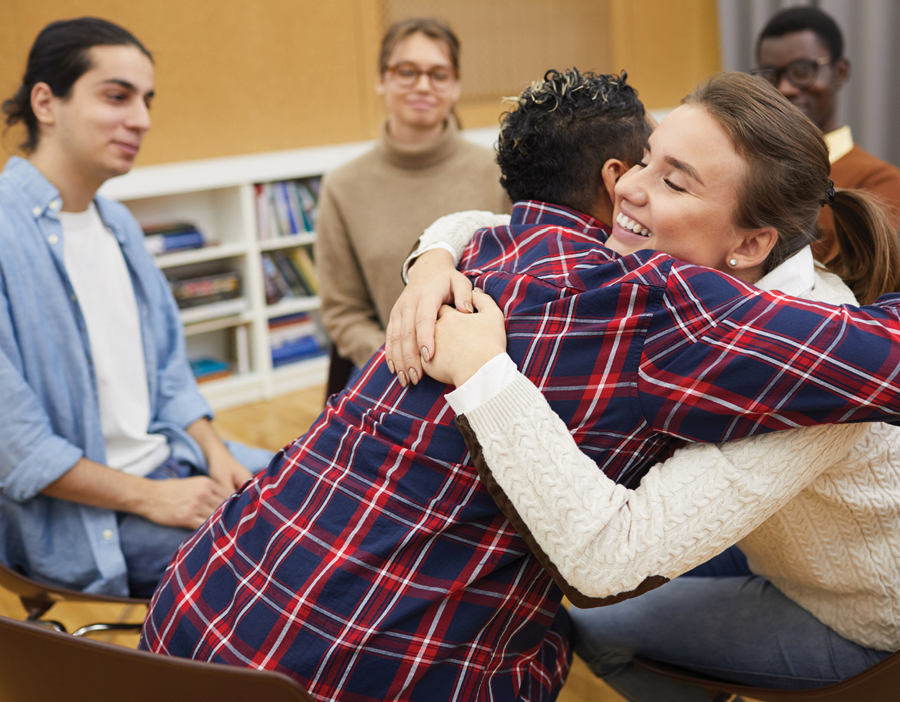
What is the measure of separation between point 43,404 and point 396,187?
4.10ft

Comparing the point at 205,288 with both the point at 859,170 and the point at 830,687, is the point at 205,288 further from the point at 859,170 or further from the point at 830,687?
the point at 830,687

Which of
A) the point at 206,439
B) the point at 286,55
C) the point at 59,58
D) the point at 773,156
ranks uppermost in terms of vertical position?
the point at 286,55

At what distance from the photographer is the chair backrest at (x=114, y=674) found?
27.8 inches

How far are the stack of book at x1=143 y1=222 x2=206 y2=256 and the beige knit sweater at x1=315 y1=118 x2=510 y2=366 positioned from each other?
158 cm

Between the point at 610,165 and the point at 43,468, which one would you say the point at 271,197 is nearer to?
the point at 43,468

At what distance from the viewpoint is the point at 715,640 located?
119 centimetres

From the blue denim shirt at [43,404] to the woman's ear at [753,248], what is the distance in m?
1.25

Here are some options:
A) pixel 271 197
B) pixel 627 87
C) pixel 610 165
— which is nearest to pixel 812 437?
pixel 610 165

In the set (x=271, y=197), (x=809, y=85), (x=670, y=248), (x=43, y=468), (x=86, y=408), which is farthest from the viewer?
(x=271, y=197)

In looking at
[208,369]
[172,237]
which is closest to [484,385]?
[172,237]

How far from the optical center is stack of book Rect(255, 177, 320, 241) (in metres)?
4.03

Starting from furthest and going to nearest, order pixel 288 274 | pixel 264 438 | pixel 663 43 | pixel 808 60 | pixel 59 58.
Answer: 1. pixel 663 43
2. pixel 288 274
3. pixel 264 438
4. pixel 808 60
5. pixel 59 58

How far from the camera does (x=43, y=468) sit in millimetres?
1441

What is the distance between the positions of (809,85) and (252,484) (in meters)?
2.07
